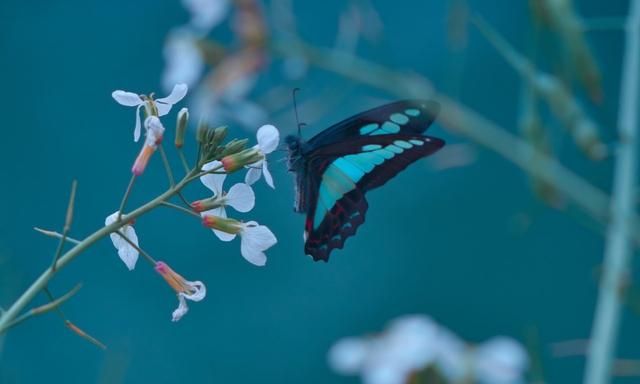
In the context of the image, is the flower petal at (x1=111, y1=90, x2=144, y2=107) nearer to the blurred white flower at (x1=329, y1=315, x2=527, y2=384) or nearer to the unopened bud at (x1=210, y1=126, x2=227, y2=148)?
the unopened bud at (x1=210, y1=126, x2=227, y2=148)

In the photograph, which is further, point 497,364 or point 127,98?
point 497,364

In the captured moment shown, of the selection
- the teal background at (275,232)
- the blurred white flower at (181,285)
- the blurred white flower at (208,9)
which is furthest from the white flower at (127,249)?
the teal background at (275,232)

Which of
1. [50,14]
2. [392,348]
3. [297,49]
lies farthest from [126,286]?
[392,348]

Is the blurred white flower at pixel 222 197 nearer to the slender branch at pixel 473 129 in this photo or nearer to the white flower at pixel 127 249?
the white flower at pixel 127 249

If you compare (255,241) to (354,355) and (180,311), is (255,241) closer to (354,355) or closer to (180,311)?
(180,311)

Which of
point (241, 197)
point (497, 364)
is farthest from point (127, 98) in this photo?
point (497, 364)

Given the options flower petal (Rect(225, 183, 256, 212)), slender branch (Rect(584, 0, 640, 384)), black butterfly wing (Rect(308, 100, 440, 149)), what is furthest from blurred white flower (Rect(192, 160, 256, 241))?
slender branch (Rect(584, 0, 640, 384))
